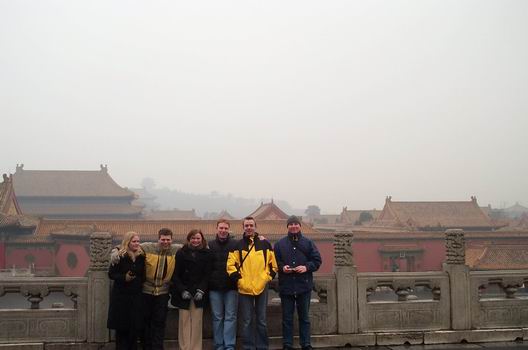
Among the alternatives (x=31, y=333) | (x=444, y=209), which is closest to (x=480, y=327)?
(x=31, y=333)

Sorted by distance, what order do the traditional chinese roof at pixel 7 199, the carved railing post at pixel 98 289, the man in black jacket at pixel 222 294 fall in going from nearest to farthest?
the man in black jacket at pixel 222 294 < the carved railing post at pixel 98 289 < the traditional chinese roof at pixel 7 199

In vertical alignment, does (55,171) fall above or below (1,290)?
above

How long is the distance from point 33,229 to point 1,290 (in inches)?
998

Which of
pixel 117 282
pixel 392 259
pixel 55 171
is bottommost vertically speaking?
pixel 392 259

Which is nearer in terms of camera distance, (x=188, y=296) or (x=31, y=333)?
(x=188, y=296)

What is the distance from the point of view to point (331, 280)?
6.50 metres

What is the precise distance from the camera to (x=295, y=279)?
5680mm

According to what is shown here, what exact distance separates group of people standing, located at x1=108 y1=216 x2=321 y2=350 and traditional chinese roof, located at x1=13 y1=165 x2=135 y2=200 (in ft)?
158

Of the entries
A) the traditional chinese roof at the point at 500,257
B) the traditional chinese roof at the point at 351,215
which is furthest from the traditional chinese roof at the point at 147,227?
the traditional chinese roof at the point at 351,215

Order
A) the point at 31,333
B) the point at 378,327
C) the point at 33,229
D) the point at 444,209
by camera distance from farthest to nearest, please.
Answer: the point at 444,209, the point at 33,229, the point at 378,327, the point at 31,333

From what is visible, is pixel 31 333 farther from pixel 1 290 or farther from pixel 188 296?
pixel 188 296

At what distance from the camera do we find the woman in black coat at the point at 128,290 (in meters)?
5.24

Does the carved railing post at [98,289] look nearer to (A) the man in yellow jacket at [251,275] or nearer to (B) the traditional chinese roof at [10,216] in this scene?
(A) the man in yellow jacket at [251,275]

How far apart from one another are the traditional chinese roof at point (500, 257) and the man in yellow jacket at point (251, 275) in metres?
24.5
